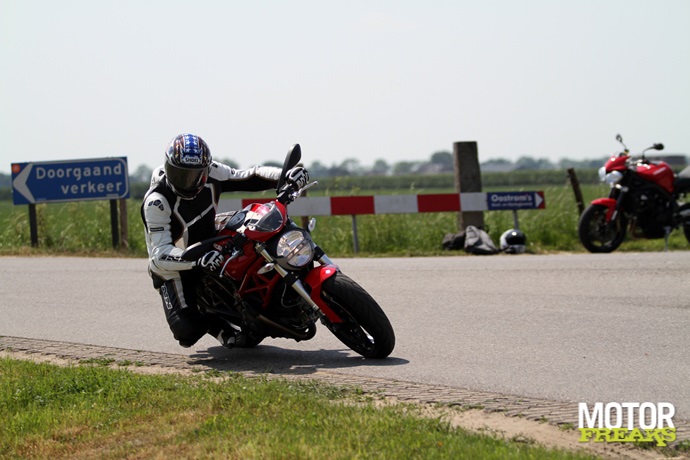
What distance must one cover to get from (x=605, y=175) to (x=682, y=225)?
1.41m

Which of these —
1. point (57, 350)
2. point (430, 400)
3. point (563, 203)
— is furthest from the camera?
point (563, 203)

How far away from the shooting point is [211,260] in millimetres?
7578

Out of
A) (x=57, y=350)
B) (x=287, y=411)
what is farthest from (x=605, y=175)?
(x=287, y=411)

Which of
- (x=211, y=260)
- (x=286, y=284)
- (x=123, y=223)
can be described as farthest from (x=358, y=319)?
(x=123, y=223)

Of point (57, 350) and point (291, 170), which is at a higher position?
point (291, 170)

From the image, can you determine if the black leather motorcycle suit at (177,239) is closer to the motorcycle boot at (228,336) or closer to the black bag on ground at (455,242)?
the motorcycle boot at (228,336)

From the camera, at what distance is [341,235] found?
1848 cm

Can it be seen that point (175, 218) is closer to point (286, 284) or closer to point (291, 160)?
point (291, 160)

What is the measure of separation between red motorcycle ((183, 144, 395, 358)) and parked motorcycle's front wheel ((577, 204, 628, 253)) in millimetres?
8108

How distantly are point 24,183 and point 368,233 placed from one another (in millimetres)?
5908

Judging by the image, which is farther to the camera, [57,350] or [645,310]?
[645,310]

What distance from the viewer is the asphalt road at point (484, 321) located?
6888 millimetres

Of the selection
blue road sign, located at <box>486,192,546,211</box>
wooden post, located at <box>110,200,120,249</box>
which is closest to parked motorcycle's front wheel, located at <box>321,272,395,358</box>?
blue road sign, located at <box>486,192,546,211</box>

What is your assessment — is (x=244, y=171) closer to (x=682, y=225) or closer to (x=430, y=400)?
(x=430, y=400)
